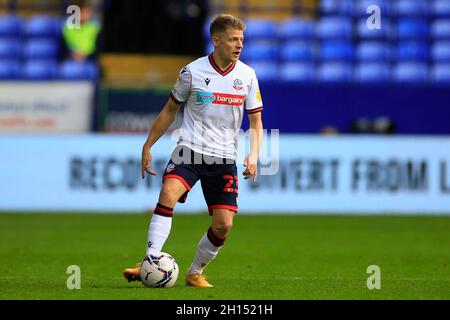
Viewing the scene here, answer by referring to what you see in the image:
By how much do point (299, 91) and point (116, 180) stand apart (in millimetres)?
4583

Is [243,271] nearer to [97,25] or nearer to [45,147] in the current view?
[45,147]

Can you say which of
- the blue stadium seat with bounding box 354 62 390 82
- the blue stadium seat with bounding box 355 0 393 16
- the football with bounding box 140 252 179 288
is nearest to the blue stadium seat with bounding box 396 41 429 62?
the blue stadium seat with bounding box 354 62 390 82

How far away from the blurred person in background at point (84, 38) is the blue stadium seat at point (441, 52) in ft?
24.2

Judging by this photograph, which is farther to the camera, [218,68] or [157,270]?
[218,68]

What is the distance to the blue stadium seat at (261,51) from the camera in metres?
23.8

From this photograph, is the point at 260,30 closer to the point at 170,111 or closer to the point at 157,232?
the point at 170,111

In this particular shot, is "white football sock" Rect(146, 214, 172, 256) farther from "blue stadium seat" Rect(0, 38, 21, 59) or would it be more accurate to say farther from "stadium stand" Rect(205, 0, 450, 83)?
"blue stadium seat" Rect(0, 38, 21, 59)

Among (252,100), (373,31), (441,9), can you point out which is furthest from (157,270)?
(441,9)

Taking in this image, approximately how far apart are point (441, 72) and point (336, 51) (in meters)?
2.32

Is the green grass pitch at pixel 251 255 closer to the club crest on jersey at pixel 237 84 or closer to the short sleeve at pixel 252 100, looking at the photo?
the short sleeve at pixel 252 100

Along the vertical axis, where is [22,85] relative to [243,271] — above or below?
above

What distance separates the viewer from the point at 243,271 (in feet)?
35.5

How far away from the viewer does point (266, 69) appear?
23.7 metres
